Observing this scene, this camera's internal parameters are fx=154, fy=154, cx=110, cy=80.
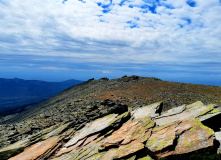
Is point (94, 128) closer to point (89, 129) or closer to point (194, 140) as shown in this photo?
point (89, 129)

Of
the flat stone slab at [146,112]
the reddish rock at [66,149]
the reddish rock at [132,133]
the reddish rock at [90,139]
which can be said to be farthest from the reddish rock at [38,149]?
the flat stone slab at [146,112]

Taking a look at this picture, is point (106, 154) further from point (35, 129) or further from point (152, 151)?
point (35, 129)

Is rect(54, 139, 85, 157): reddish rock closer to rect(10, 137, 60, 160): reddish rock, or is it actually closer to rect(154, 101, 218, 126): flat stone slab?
rect(10, 137, 60, 160): reddish rock

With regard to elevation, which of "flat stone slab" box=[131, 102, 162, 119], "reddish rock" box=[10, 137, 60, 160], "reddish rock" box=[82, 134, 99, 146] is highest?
"flat stone slab" box=[131, 102, 162, 119]

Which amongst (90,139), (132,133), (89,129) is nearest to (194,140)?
(132,133)

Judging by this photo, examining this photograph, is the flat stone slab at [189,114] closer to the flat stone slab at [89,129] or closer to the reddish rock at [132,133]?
the reddish rock at [132,133]

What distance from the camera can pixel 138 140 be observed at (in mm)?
14023

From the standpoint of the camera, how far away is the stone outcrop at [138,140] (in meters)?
11.6

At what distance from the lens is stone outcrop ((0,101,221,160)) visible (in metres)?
11.6

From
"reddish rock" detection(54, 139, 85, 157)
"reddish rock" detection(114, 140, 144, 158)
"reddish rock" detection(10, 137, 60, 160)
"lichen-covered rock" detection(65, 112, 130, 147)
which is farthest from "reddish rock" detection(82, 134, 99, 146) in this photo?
"reddish rock" detection(114, 140, 144, 158)

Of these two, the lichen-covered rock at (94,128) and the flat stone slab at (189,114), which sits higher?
the flat stone slab at (189,114)

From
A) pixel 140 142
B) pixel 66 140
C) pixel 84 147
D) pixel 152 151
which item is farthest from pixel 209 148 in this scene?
pixel 66 140

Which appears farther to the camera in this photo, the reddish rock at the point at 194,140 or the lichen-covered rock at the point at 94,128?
the lichen-covered rock at the point at 94,128

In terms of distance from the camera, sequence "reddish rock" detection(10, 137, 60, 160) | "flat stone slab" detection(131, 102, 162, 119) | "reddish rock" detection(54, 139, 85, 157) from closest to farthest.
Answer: "reddish rock" detection(54, 139, 85, 157) → "reddish rock" detection(10, 137, 60, 160) → "flat stone slab" detection(131, 102, 162, 119)
